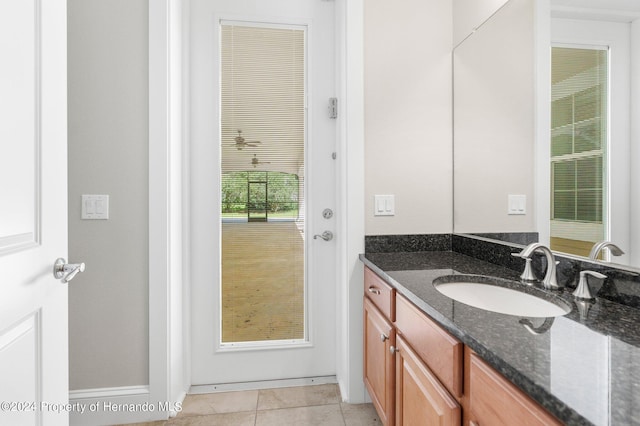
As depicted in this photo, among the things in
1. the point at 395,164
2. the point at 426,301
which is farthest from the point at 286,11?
the point at 426,301

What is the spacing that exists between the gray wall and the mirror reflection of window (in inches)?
72.5

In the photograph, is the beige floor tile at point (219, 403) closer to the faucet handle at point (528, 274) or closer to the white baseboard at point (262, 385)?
the white baseboard at point (262, 385)

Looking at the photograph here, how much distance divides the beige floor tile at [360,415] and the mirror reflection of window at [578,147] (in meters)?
1.20

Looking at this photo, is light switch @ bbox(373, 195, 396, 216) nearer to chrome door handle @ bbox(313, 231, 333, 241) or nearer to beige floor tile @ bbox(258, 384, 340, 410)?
chrome door handle @ bbox(313, 231, 333, 241)

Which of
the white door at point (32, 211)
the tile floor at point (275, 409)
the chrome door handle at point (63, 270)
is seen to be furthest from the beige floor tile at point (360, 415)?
the chrome door handle at point (63, 270)

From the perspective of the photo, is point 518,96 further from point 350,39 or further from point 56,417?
point 56,417

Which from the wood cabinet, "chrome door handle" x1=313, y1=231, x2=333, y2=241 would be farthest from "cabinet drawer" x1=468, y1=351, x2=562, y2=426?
"chrome door handle" x1=313, y1=231, x2=333, y2=241

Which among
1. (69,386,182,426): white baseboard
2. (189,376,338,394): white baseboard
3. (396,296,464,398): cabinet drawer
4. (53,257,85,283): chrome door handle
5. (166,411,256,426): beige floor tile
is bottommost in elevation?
(166,411,256,426): beige floor tile

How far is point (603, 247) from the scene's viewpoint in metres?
0.99

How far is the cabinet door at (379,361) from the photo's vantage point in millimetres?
1278

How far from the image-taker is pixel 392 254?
1714 millimetres

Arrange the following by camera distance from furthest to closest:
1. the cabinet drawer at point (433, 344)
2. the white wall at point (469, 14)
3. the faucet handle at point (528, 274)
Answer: the white wall at point (469, 14) → the faucet handle at point (528, 274) → the cabinet drawer at point (433, 344)

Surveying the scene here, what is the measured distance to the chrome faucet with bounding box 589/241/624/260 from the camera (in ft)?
3.15

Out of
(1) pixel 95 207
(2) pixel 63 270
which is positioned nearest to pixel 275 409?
(2) pixel 63 270
